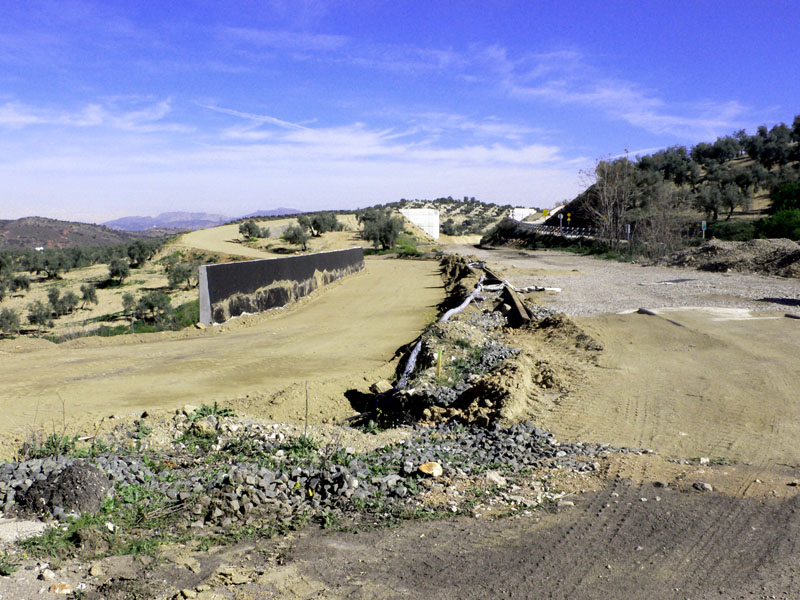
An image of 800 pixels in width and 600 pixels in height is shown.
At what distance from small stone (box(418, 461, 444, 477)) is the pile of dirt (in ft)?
74.6

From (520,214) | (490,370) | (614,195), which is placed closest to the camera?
(490,370)

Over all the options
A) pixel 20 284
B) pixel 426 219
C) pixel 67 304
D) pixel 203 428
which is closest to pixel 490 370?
pixel 203 428

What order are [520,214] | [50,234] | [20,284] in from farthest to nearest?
1. [50,234]
2. [520,214]
3. [20,284]

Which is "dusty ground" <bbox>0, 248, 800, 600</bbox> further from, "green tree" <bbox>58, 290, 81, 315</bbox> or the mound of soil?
"green tree" <bbox>58, 290, 81, 315</bbox>

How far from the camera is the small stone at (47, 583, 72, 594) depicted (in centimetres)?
420

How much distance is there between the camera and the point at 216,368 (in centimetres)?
1309

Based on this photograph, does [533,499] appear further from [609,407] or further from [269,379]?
[269,379]

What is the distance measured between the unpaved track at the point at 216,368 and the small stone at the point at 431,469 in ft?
13.0

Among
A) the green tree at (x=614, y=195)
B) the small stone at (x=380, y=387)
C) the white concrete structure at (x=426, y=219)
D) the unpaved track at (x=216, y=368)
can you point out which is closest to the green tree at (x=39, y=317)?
the unpaved track at (x=216, y=368)

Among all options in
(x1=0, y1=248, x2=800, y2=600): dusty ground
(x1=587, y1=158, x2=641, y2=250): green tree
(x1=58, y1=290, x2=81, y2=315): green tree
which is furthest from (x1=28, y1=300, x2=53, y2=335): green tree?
(x1=587, y1=158, x2=641, y2=250): green tree

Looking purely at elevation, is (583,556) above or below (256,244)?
below

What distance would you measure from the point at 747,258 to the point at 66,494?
28.4 metres

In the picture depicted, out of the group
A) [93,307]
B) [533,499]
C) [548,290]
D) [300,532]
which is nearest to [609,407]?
[533,499]

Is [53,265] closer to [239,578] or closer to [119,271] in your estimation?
[119,271]
